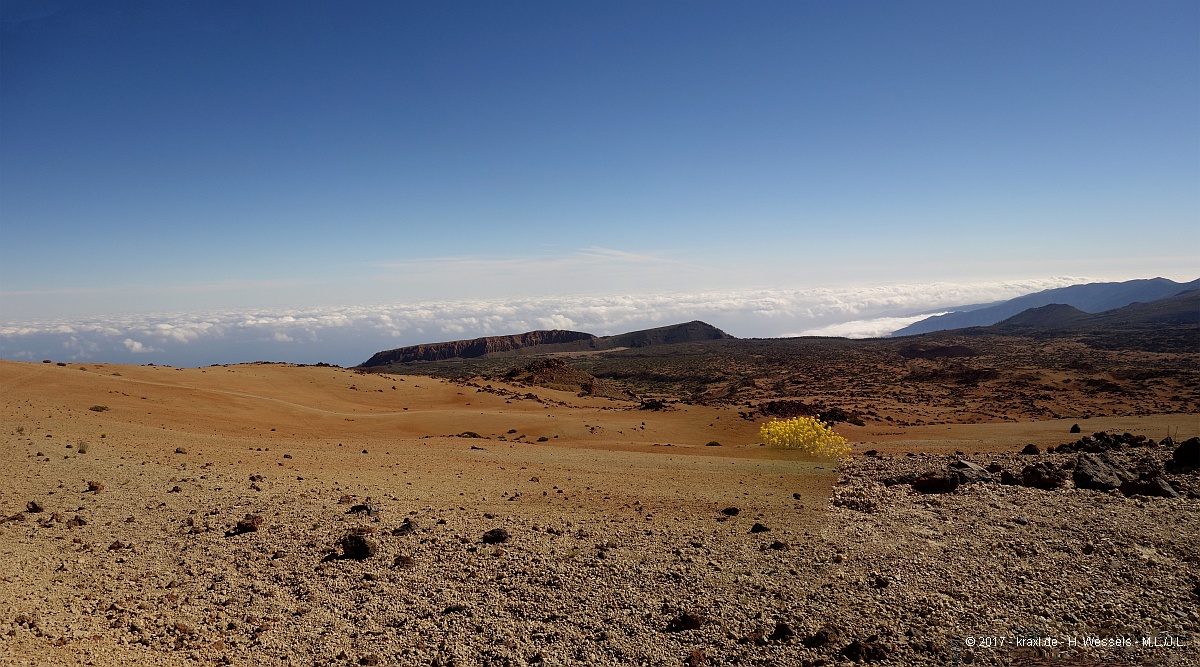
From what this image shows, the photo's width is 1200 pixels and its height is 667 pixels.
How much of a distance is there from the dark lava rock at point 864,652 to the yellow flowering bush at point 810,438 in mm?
13026

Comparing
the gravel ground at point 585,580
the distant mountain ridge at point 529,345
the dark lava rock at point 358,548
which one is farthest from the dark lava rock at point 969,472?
the distant mountain ridge at point 529,345

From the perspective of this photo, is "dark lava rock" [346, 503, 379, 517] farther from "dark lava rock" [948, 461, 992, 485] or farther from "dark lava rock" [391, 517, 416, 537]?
"dark lava rock" [948, 461, 992, 485]

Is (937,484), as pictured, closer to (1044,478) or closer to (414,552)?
(1044,478)

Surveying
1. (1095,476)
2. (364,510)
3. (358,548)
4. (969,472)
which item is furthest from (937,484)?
(364,510)

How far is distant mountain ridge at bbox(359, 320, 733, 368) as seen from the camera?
131750 millimetres

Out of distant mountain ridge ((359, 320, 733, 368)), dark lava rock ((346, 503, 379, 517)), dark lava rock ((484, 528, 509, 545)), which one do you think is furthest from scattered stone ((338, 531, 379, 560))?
distant mountain ridge ((359, 320, 733, 368))

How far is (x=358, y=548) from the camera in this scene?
980cm

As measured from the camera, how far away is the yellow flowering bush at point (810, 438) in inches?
784

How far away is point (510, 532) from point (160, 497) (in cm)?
789

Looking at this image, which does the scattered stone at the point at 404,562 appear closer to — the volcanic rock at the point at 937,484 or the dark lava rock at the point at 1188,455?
the volcanic rock at the point at 937,484

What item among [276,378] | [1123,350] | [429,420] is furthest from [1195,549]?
[1123,350]

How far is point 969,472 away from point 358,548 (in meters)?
15.1

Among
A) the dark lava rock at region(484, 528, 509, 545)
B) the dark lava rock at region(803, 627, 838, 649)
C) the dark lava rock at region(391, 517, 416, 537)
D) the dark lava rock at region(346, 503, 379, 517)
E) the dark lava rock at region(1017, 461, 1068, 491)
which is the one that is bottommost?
the dark lava rock at region(1017, 461, 1068, 491)

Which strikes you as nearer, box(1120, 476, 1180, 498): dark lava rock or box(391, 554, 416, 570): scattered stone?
box(391, 554, 416, 570): scattered stone
